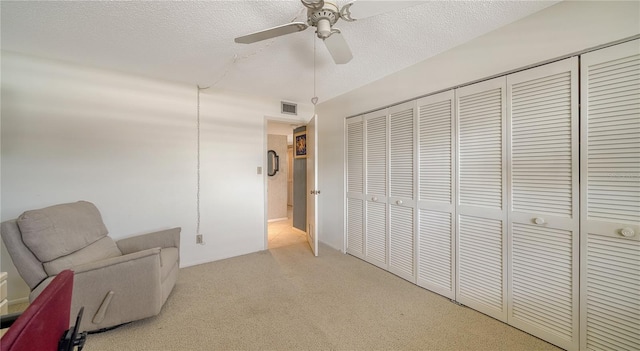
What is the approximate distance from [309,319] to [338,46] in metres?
2.10

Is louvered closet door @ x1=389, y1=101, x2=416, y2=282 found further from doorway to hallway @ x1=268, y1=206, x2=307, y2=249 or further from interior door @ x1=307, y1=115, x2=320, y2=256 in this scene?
doorway to hallway @ x1=268, y1=206, x2=307, y2=249

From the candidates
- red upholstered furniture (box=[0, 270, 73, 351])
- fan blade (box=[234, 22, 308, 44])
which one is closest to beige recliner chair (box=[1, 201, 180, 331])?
red upholstered furniture (box=[0, 270, 73, 351])

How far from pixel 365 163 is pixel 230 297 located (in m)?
2.10

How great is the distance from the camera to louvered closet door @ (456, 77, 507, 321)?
1.76 m

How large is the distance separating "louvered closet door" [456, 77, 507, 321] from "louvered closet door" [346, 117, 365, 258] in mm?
1187

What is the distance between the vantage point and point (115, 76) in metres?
2.43

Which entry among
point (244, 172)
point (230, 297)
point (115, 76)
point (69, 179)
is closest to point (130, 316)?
point (230, 297)

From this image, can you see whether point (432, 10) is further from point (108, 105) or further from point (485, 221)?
point (108, 105)

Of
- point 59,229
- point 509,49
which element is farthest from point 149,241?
point 509,49

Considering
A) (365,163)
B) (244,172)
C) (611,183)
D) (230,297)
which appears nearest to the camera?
(611,183)

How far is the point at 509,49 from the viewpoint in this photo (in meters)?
1.69

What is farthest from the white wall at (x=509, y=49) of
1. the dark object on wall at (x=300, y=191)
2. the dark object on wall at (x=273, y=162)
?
the dark object on wall at (x=273, y=162)

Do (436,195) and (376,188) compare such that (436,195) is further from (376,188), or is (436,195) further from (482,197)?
(376,188)

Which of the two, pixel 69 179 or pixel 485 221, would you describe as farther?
pixel 69 179
